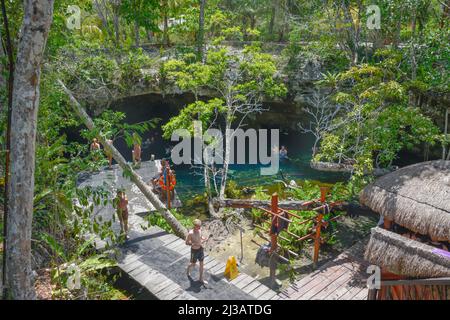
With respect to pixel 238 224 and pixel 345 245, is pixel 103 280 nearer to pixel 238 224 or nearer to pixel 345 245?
pixel 238 224

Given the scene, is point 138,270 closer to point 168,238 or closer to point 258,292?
point 168,238

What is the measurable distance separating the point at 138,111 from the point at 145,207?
13.3 metres

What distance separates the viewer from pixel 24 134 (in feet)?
20.6

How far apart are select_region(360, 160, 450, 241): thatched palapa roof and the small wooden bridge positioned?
2.38m

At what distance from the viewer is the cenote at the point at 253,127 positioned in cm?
2183

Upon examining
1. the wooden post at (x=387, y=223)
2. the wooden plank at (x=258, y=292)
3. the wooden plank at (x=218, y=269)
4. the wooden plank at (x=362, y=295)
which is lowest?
the wooden plank at (x=362, y=295)

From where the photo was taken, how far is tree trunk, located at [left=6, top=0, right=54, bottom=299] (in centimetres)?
607

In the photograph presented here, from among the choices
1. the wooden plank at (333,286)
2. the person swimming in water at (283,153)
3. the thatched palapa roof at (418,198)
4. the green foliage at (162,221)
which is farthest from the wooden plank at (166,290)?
the person swimming in water at (283,153)

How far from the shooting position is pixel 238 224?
16.0 metres

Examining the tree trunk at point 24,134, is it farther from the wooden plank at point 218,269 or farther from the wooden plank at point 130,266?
the wooden plank at point 218,269

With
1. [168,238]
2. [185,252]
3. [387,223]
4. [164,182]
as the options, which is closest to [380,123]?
[387,223]

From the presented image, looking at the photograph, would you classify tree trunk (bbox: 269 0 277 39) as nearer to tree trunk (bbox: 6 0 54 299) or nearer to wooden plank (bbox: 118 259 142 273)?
wooden plank (bbox: 118 259 142 273)

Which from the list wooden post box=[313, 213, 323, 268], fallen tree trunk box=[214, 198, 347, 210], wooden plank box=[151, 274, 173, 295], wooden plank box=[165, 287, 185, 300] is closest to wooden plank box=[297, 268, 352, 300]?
wooden post box=[313, 213, 323, 268]

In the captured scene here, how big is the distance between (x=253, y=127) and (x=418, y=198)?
58.3 ft
